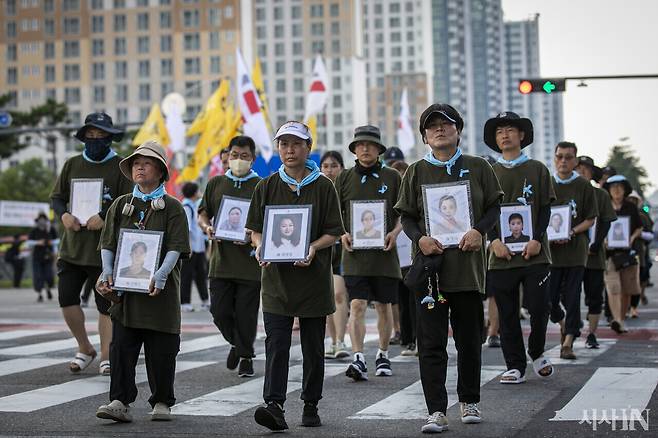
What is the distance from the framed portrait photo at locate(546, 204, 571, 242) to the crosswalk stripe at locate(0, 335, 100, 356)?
5.48m

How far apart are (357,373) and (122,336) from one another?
263cm

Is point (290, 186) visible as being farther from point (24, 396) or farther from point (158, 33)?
point (158, 33)

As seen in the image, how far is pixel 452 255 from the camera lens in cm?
774

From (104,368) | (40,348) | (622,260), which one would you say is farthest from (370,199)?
(622,260)

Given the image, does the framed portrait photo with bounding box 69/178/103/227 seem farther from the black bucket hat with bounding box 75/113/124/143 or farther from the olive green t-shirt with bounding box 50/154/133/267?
the black bucket hat with bounding box 75/113/124/143

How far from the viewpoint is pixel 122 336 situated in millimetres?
8047

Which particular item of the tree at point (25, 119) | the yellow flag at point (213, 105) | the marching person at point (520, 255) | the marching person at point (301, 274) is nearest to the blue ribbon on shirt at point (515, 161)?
the marching person at point (520, 255)

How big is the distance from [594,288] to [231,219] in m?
4.29

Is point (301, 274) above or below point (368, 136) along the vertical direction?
below

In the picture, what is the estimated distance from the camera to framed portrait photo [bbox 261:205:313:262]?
7.89 metres

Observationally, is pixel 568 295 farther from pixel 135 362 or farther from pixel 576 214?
pixel 135 362

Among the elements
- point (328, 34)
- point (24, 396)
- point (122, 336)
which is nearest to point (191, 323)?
point (24, 396)

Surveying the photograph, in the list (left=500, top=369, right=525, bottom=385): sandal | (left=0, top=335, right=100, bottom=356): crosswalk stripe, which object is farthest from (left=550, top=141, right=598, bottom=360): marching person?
(left=0, top=335, right=100, bottom=356): crosswalk stripe

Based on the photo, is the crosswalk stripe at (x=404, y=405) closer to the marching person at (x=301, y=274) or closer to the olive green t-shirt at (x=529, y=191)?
the marching person at (x=301, y=274)
